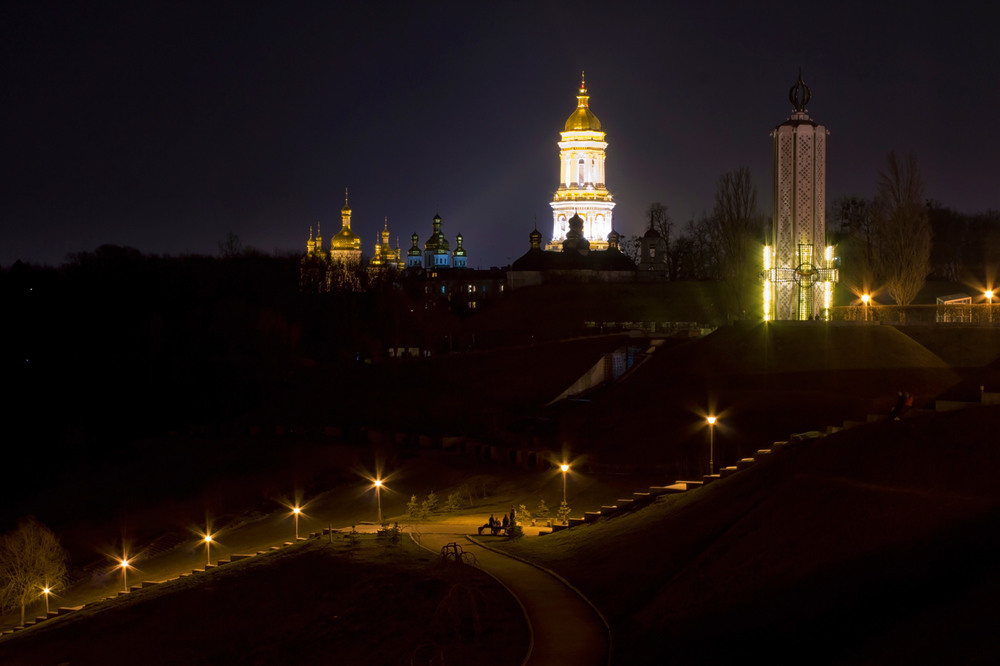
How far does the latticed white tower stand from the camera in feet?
132

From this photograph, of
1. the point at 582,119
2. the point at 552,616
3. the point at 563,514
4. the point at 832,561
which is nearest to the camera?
the point at 832,561

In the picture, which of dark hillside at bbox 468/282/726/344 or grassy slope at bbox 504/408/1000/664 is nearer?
grassy slope at bbox 504/408/1000/664

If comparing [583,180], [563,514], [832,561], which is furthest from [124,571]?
[583,180]

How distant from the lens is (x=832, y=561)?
655 inches

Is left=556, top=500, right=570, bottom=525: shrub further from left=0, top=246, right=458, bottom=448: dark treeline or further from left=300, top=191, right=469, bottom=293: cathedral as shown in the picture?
left=300, top=191, right=469, bottom=293: cathedral

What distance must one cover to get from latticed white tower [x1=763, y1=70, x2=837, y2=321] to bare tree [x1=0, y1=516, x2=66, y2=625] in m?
25.7

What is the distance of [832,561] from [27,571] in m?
22.3

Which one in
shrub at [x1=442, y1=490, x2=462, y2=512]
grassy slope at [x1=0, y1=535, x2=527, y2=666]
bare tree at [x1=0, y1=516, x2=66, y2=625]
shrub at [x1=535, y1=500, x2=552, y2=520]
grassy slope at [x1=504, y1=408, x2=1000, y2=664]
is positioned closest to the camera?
grassy slope at [x1=504, y1=408, x2=1000, y2=664]

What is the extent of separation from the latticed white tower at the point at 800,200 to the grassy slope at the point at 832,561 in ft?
65.9

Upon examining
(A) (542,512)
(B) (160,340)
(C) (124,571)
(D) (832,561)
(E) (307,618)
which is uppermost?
(B) (160,340)

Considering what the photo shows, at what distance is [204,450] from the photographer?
158 feet

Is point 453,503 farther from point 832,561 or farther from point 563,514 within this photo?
point 832,561

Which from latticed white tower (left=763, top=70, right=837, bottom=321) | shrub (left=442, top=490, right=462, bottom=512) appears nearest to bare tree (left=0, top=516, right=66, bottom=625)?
shrub (left=442, top=490, right=462, bottom=512)

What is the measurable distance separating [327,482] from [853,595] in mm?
26458
